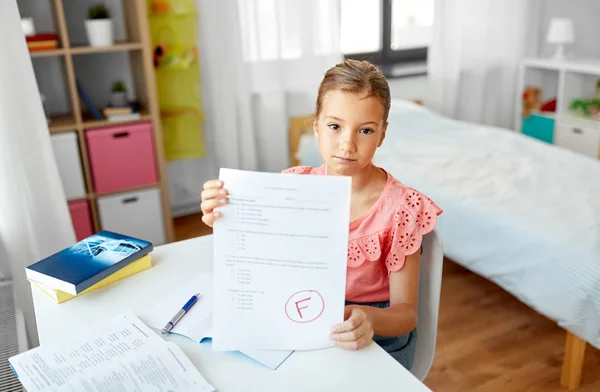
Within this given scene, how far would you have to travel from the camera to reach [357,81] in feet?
3.35

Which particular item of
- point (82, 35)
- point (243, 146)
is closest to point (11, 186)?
point (82, 35)

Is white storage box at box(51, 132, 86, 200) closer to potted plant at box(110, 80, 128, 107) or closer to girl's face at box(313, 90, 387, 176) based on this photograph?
potted plant at box(110, 80, 128, 107)

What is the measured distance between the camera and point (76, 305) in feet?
3.61

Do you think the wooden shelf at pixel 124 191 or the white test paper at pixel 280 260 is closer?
the white test paper at pixel 280 260

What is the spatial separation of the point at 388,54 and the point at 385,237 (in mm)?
2934

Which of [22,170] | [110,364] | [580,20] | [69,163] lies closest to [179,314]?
[110,364]

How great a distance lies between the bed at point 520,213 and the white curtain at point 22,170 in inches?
53.7

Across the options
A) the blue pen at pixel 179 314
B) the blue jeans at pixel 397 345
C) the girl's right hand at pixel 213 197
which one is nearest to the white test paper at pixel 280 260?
the girl's right hand at pixel 213 197

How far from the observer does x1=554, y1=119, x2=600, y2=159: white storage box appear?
3408 millimetres

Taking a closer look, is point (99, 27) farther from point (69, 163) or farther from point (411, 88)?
point (411, 88)

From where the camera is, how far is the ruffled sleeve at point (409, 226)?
1.06m

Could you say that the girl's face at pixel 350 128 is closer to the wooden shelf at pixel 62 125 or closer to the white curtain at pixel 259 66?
the wooden shelf at pixel 62 125

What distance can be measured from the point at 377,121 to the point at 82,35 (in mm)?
→ 2295

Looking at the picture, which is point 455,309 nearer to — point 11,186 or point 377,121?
point 377,121
